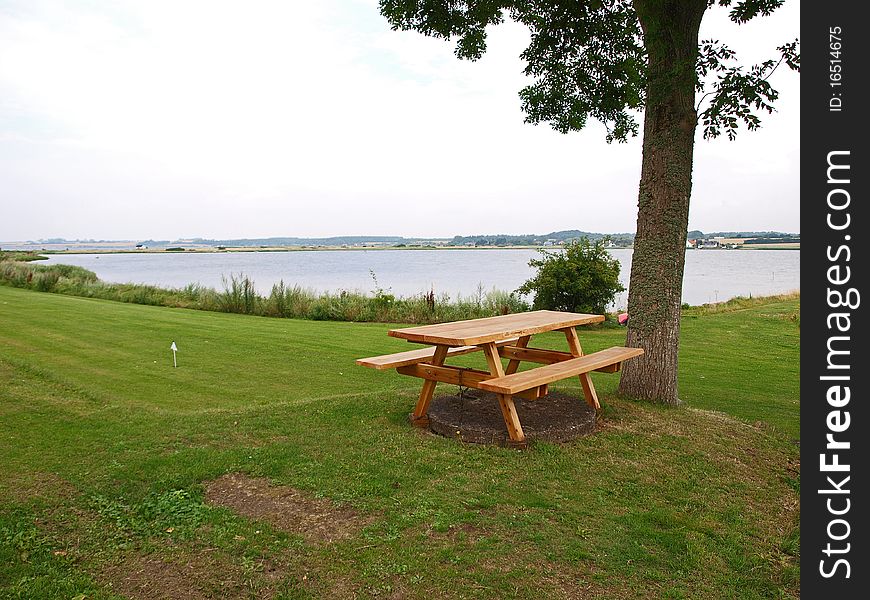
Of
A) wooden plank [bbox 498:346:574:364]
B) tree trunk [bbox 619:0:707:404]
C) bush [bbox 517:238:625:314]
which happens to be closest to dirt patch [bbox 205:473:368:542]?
wooden plank [bbox 498:346:574:364]

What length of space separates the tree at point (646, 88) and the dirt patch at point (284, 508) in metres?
3.93

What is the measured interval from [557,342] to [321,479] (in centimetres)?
807

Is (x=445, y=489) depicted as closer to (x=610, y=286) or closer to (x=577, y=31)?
(x=577, y=31)

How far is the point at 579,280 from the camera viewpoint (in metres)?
14.7

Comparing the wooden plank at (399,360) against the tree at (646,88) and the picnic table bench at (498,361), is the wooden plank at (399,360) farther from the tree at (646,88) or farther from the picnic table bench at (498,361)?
the tree at (646,88)

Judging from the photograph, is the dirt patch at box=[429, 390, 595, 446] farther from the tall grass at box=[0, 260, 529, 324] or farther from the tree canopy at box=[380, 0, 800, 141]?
the tall grass at box=[0, 260, 529, 324]

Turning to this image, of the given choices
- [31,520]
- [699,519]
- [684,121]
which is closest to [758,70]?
[684,121]

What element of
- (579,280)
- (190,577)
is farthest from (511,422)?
(579,280)

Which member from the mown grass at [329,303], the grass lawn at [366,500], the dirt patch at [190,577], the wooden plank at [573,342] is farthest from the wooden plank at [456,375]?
the mown grass at [329,303]

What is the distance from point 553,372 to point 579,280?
10.1 metres

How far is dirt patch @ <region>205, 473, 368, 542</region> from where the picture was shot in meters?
3.43

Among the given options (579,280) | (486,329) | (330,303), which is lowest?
A: (330,303)

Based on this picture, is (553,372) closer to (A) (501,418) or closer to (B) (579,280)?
(A) (501,418)

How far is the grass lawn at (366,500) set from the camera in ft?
9.72
